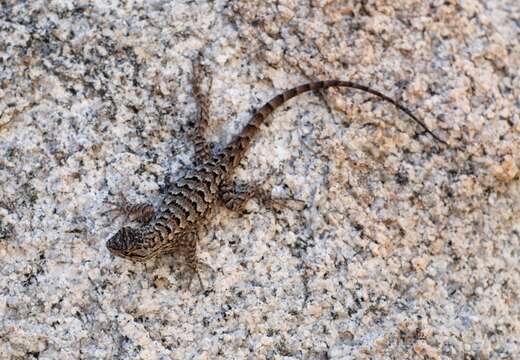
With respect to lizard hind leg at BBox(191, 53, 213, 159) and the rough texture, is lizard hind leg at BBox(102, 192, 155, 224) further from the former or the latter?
lizard hind leg at BBox(191, 53, 213, 159)

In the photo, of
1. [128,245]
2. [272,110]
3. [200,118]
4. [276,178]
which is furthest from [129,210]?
[272,110]

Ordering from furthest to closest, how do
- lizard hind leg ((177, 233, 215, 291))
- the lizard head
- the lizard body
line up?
the lizard body, lizard hind leg ((177, 233, 215, 291)), the lizard head

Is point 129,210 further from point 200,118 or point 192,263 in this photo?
point 200,118

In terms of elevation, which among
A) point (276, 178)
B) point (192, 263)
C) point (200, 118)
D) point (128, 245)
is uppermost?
point (200, 118)

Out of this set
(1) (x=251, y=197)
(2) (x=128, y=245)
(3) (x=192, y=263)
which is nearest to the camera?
(2) (x=128, y=245)

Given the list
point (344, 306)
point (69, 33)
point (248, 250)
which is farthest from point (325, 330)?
point (69, 33)

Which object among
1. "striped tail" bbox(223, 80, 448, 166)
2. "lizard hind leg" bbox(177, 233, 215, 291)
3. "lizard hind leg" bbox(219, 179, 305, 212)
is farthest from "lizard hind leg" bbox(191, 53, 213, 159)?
"lizard hind leg" bbox(177, 233, 215, 291)
